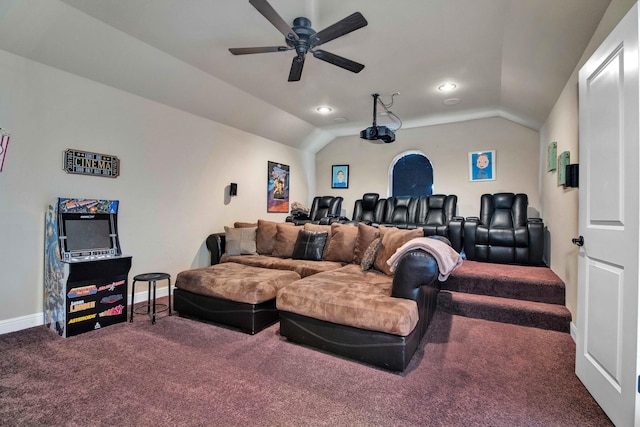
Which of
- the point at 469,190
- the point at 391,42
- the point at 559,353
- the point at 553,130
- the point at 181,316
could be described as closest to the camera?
the point at 559,353

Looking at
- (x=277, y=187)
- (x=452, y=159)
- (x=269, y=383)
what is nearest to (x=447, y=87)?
(x=452, y=159)

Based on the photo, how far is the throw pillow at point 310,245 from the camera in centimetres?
399

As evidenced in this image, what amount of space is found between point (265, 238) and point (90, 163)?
2.28m

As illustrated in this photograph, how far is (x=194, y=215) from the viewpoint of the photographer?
4.36 m

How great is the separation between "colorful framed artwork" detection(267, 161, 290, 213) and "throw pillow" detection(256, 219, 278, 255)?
1.35 m

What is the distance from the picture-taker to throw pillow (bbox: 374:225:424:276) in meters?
2.97

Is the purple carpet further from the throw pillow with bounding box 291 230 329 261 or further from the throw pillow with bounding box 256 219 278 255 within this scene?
the throw pillow with bounding box 256 219 278 255

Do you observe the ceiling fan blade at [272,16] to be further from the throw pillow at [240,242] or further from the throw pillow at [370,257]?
the throw pillow at [240,242]

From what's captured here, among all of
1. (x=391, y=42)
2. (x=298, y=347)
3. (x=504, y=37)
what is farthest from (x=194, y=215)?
(x=504, y=37)

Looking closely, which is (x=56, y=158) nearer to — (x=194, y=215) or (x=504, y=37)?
(x=194, y=215)

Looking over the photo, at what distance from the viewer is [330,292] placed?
95.8 inches

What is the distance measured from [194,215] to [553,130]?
4.98m

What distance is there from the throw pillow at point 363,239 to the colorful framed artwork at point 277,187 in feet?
8.75

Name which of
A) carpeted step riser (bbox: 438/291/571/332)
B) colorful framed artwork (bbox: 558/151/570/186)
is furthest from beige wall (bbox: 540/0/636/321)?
carpeted step riser (bbox: 438/291/571/332)
